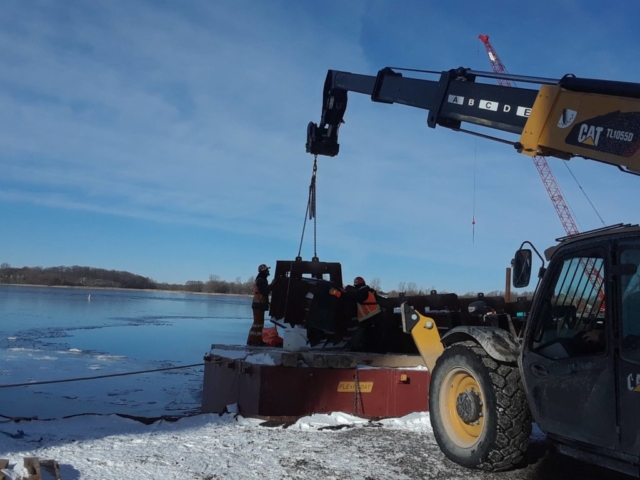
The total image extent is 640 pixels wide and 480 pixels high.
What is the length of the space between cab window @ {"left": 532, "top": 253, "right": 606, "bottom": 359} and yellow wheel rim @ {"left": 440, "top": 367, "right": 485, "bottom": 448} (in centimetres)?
66

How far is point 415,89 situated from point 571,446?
14.7 feet

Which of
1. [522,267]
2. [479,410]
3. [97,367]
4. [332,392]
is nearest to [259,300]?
[332,392]

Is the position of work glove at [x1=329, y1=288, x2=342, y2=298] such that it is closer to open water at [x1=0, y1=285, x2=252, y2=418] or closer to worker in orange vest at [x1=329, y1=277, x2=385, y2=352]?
worker in orange vest at [x1=329, y1=277, x2=385, y2=352]

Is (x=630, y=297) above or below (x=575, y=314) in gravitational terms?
above

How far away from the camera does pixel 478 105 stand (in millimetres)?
5859

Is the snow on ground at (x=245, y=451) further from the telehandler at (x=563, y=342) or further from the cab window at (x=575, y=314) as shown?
the cab window at (x=575, y=314)

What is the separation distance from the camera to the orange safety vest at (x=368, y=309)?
384 inches

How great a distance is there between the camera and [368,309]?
9852 millimetres

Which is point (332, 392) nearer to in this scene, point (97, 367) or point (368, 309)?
point (368, 309)

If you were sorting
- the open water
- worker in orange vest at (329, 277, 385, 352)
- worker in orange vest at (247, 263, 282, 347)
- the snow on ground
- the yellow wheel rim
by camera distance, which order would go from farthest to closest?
the open water → worker in orange vest at (247, 263, 282, 347) → worker in orange vest at (329, 277, 385, 352) → the yellow wheel rim → the snow on ground

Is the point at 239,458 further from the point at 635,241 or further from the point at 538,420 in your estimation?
the point at 635,241

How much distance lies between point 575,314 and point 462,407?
1153mm

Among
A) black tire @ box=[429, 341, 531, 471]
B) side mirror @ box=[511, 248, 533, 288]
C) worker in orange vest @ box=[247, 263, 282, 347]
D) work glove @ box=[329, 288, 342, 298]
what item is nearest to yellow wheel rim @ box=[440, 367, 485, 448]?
black tire @ box=[429, 341, 531, 471]

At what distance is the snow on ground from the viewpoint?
14.1 feet
